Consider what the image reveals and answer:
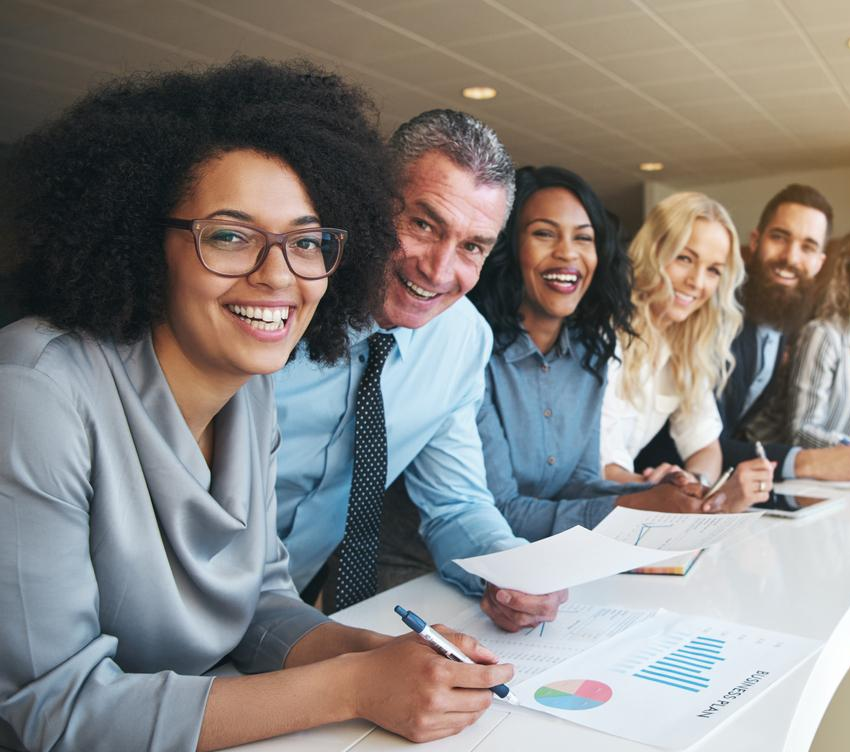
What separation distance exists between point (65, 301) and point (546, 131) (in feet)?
24.4

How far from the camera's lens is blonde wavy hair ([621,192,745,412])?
3025 millimetres

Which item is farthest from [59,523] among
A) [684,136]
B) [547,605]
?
[684,136]

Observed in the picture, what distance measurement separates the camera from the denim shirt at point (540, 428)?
2.19 metres

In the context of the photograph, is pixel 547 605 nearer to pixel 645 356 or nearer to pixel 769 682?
pixel 769 682

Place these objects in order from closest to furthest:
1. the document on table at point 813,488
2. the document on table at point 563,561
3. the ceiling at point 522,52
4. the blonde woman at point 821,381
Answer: the document on table at point 563,561
the document on table at point 813,488
the blonde woman at point 821,381
the ceiling at point 522,52

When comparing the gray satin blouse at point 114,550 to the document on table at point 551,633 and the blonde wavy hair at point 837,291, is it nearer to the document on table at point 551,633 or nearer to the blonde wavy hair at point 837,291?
the document on table at point 551,633

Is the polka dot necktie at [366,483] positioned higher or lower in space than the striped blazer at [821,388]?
lower

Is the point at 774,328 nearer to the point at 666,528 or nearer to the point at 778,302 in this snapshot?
the point at 778,302

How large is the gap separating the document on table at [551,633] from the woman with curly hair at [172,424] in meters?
0.21

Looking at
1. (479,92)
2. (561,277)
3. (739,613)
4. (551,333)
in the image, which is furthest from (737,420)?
(479,92)

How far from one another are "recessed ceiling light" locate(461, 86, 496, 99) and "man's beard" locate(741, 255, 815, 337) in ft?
10.5

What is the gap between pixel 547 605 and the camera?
55.1 inches

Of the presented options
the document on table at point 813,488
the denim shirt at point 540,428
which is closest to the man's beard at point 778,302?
the document on table at point 813,488

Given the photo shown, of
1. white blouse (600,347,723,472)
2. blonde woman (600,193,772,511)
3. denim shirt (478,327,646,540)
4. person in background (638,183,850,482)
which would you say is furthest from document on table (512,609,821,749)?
person in background (638,183,850,482)
